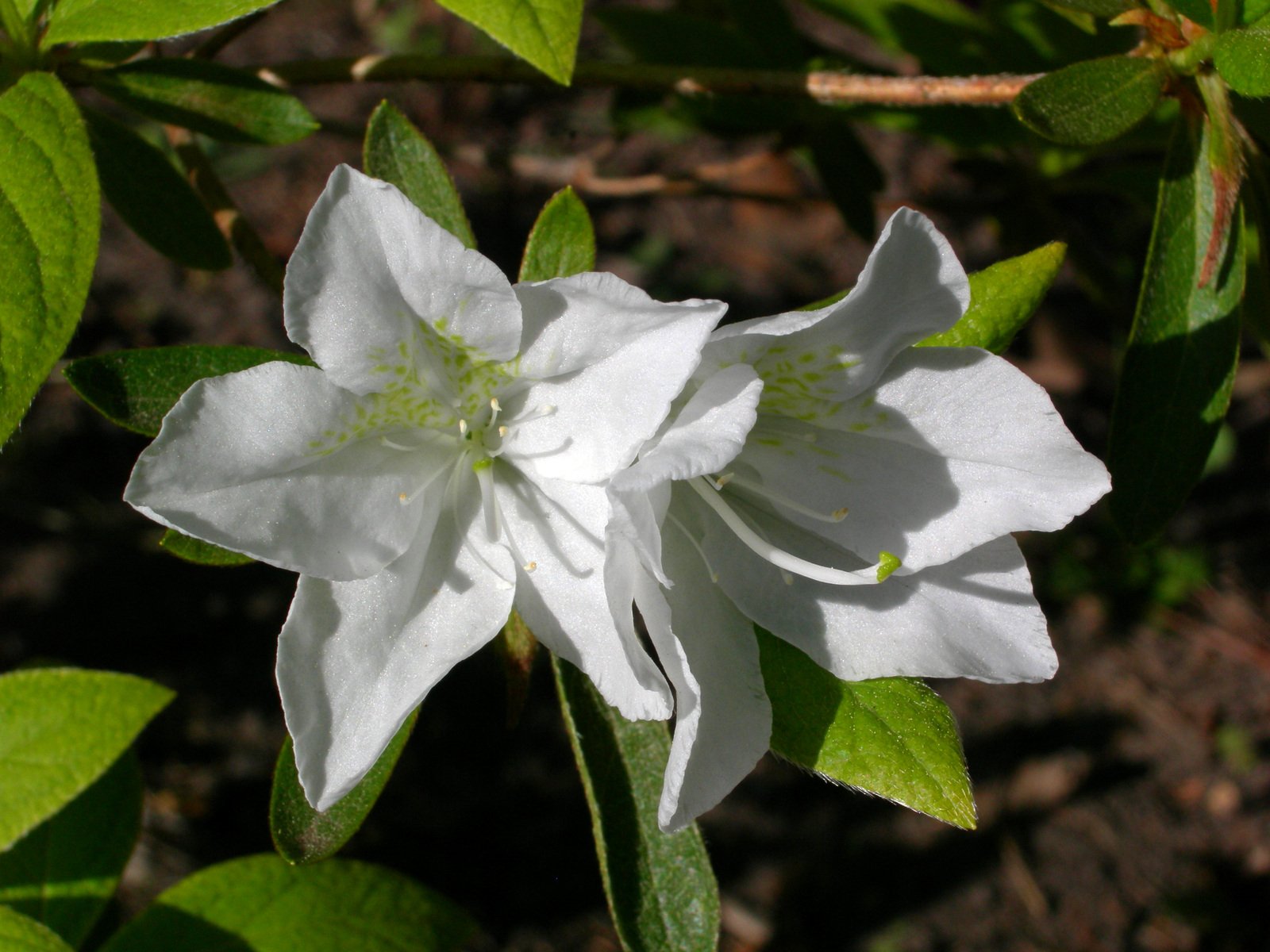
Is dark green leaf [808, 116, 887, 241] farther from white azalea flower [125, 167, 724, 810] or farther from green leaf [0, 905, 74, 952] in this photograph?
green leaf [0, 905, 74, 952]

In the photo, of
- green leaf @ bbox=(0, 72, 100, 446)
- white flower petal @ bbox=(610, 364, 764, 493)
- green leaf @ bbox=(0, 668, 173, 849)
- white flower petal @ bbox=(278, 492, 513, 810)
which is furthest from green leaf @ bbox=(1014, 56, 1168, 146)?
green leaf @ bbox=(0, 668, 173, 849)

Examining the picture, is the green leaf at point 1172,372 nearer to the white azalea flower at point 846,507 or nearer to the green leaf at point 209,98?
the white azalea flower at point 846,507

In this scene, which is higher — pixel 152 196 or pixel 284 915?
pixel 152 196

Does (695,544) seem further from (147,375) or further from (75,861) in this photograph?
(75,861)

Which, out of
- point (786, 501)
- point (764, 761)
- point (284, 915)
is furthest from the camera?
point (764, 761)

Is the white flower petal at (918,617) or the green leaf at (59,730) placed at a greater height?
the white flower petal at (918,617)

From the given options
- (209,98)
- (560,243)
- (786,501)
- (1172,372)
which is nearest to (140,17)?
(209,98)

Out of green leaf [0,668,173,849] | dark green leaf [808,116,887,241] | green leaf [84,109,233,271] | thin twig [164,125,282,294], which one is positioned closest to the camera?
green leaf [0,668,173,849]

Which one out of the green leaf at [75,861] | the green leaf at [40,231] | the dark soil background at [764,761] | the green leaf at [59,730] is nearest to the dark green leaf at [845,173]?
the dark soil background at [764,761]
